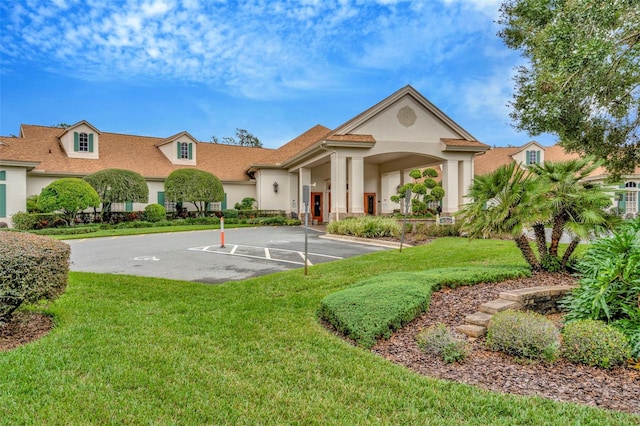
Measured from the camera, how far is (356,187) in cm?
1933

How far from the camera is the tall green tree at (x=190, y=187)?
2400 centimetres

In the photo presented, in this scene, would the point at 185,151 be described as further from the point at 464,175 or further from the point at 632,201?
the point at 632,201

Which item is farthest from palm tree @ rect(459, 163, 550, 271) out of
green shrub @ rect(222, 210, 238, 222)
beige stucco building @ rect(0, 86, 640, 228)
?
green shrub @ rect(222, 210, 238, 222)

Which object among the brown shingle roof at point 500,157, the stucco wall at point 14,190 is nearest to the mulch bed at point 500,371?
the stucco wall at point 14,190

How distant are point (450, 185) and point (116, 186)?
19352 millimetres

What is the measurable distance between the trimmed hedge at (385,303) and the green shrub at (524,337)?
1.06 meters

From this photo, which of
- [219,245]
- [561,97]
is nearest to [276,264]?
[219,245]

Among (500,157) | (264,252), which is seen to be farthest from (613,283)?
(500,157)

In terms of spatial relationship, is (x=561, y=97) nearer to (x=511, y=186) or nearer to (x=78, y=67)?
(x=511, y=186)

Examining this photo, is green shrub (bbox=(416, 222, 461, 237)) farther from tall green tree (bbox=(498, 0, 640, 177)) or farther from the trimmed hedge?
the trimmed hedge

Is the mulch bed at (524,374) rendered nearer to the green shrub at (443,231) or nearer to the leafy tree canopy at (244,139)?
the green shrub at (443,231)

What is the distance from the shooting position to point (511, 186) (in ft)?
22.2

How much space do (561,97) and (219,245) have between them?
1113cm

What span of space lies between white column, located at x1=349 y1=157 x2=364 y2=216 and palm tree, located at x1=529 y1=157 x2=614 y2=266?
12.4 m
